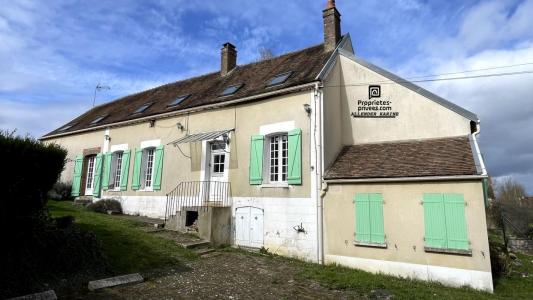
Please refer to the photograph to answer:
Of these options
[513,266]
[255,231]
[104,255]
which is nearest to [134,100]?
[255,231]

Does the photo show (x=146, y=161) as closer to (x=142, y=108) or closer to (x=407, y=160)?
(x=142, y=108)

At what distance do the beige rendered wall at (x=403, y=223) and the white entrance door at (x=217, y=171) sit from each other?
4009 millimetres

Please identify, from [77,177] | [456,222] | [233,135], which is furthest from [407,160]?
[77,177]

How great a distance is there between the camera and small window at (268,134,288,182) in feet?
37.1

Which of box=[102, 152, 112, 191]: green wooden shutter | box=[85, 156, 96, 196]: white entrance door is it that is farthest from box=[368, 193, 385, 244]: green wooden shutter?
box=[85, 156, 96, 196]: white entrance door

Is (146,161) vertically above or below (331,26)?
below

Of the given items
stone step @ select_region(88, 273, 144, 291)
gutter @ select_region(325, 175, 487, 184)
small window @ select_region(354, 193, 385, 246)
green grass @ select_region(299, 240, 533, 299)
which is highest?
gutter @ select_region(325, 175, 487, 184)

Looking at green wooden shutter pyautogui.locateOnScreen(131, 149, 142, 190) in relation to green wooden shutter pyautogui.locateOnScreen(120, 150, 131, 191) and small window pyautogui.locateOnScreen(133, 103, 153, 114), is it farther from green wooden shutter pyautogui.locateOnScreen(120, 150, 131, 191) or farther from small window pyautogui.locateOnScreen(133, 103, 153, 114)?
small window pyautogui.locateOnScreen(133, 103, 153, 114)

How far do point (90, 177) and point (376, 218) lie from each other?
14361mm

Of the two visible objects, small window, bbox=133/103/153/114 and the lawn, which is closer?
the lawn

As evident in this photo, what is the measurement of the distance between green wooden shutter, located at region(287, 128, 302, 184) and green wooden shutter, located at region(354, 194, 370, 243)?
182 cm

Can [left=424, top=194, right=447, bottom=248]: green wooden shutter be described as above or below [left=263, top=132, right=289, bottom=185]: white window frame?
below

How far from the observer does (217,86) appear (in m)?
15.2

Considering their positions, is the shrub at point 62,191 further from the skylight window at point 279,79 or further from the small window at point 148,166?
the skylight window at point 279,79
